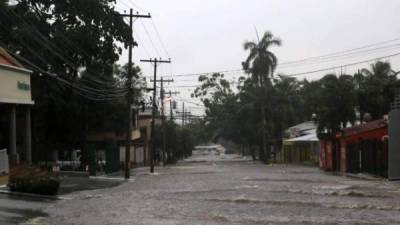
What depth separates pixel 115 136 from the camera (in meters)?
67.4

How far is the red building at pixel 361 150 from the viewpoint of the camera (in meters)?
40.5

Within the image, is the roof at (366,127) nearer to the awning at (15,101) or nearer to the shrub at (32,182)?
the awning at (15,101)

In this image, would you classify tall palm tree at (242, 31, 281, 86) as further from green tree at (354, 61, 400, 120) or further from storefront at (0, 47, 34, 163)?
storefront at (0, 47, 34, 163)

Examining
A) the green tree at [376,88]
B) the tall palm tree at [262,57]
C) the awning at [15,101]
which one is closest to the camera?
the awning at [15,101]

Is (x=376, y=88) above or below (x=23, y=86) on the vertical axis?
above

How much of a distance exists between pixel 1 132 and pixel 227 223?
120 ft

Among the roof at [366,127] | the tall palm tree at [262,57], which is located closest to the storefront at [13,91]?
the roof at [366,127]

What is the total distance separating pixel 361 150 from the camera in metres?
44.4

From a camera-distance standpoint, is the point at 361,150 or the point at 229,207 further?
the point at 361,150

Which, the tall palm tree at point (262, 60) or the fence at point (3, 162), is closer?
the fence at point (3, 162)

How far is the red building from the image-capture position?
133ft

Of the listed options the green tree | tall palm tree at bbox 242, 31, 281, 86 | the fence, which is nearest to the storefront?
the fence

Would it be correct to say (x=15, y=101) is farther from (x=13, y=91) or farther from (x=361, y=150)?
(x=361, y=150)

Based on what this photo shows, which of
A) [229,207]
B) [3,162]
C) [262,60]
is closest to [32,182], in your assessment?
[3,162]
